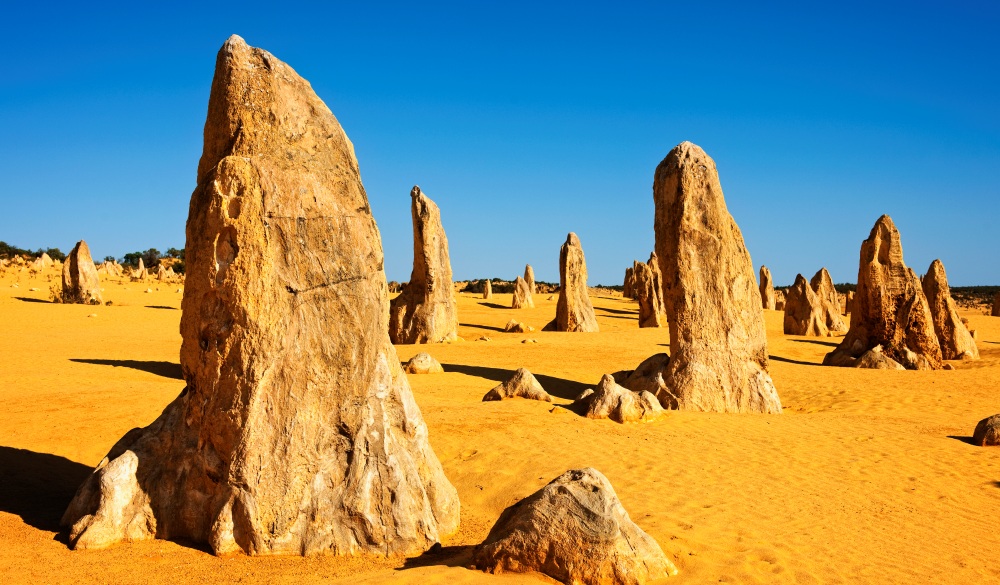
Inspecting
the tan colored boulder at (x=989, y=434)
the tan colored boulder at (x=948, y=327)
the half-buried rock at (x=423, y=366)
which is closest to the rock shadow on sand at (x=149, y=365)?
the half-buried rock at (x=423, y=366)

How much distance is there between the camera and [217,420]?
18.0ft

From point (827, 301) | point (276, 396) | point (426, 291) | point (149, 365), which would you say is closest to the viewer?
point (276, 396)

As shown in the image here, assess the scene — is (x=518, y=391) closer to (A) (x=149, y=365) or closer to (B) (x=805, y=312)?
(A) (x=149, y=365)

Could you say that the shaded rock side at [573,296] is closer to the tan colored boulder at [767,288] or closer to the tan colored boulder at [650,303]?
the tan colored boulder at [650,303]

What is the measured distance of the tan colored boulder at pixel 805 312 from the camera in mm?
25172

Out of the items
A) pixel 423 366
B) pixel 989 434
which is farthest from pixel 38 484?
pixel 989 434

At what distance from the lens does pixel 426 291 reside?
65.3 ft

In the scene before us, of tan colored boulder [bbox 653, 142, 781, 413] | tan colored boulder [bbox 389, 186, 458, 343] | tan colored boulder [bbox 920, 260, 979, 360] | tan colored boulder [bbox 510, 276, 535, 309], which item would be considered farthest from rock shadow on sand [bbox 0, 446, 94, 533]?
tan colored boulder [bbox 510, 276, 535, 309]

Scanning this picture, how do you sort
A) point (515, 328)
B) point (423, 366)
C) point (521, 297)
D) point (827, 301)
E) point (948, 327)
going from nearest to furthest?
point (423, 366) < point (948, 327) < point (515, 328) < point (827, 301) < point (521, 297)

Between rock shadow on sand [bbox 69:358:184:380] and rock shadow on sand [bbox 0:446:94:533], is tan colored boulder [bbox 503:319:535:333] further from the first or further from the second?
rock shadow on sand [bbox 0:446:94:533]

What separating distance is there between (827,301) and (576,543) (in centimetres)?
2493

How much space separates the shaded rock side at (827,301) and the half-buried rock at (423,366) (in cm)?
1656

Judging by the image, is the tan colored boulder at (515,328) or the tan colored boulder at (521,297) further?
the tan colored boulder at (521,297)

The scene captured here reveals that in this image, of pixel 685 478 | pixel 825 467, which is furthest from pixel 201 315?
pixel 825 467
